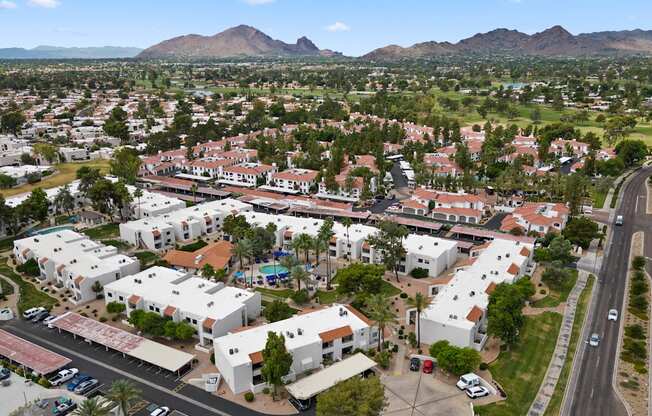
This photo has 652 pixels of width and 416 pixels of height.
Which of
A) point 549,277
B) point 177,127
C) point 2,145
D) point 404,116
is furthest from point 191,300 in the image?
point 404,116

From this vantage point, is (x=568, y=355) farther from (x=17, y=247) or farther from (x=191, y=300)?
(x=17, y=247)

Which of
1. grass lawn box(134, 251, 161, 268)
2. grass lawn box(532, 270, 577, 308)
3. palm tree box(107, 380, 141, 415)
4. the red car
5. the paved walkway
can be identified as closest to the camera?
palm tree box(107, 380, 141, 415)

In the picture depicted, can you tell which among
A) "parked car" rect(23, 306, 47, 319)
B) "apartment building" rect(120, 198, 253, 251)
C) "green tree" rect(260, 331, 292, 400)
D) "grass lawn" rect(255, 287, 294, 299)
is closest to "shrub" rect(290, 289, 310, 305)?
"grass lawn" rect(255, 287, 294, 299)

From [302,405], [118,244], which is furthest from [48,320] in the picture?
[302,405]

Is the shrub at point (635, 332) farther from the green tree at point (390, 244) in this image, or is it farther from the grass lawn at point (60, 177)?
the grass lawn at point (60, 177)

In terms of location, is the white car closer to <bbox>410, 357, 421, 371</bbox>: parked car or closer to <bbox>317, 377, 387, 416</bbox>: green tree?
<bbox>410, 357, 421, 371</bbox>: parked car

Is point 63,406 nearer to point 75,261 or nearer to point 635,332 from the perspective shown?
point 75,261

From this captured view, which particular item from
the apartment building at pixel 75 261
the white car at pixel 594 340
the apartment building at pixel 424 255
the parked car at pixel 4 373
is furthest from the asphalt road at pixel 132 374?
the white car at pixel 594 340
